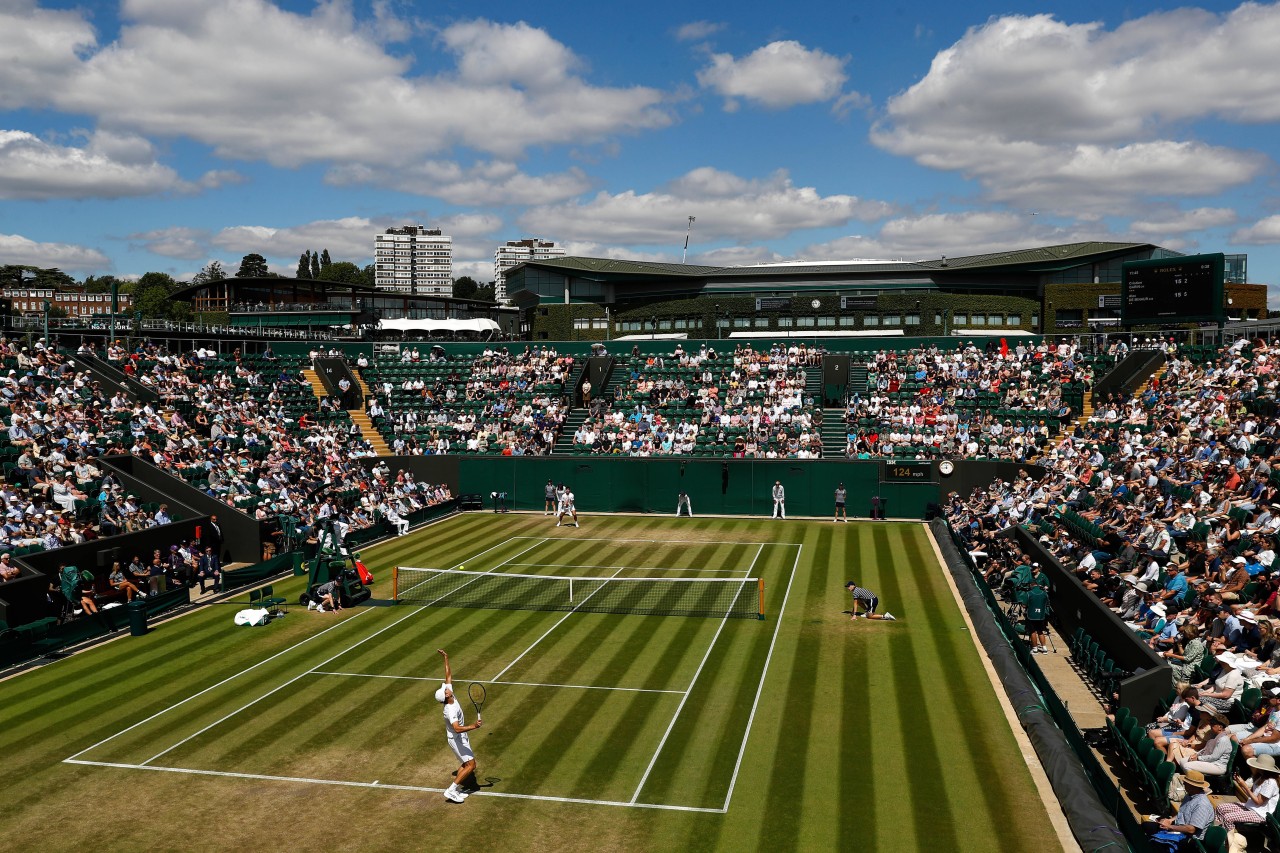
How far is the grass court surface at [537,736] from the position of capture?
12.7 meters

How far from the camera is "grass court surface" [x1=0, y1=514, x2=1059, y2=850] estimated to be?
41.7 feet

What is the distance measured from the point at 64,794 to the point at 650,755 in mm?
8771

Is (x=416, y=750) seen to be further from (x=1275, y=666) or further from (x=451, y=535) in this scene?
(x=451, y=535)

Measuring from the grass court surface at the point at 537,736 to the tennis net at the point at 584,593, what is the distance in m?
0.72

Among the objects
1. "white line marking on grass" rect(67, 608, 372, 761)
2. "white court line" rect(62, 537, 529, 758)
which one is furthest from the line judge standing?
"white line marking on grass" rect(67, 608, 372, 761)

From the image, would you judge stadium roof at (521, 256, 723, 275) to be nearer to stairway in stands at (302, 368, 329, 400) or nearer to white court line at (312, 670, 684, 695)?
stairway in stands at (302, 368, 329, 400)

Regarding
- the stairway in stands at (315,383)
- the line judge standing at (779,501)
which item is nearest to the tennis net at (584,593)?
the line judge standing at (779,501)

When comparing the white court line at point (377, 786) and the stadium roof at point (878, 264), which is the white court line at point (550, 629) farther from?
the stadium roof at point (878, 264)

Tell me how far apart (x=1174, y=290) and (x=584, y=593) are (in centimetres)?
3165

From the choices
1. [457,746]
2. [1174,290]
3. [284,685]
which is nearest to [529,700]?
[457,746]

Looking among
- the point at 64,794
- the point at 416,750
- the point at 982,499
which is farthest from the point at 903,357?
the point at 64,794

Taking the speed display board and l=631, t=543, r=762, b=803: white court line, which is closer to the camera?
l=631, t=543, r=762, b=803: white court line

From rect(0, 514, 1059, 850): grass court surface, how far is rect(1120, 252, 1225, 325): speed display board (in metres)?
24.5

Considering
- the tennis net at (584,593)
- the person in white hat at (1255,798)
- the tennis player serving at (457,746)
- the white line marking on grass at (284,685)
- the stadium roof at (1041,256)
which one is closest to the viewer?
the person in white hat at (1255,798)
